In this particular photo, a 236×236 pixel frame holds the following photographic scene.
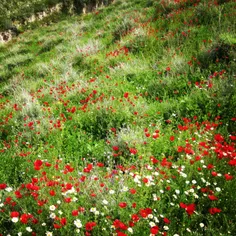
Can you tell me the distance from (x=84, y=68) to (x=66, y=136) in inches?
159

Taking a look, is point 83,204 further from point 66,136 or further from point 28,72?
point 28,72

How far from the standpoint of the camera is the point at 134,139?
3961 mm

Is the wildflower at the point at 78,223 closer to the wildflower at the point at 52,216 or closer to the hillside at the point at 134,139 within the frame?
the hillside at the point at 134,139

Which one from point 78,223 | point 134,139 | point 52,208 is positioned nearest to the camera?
point 78,223

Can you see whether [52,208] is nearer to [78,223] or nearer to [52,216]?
[52,216]

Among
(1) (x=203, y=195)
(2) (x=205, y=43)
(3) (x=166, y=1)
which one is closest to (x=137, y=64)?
(2) (x=205, y=43)

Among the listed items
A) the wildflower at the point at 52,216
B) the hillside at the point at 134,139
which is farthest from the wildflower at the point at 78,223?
the wildflower at the point at 52,216

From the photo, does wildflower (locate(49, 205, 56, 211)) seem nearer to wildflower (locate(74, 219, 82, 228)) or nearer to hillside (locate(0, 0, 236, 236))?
hillside (locate(0, 0, 236, 236))

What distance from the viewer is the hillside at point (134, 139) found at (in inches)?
107

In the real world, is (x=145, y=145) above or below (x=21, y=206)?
below

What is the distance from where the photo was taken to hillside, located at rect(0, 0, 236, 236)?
8.88 feet

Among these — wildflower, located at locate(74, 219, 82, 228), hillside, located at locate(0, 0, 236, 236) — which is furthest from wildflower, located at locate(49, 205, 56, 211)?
wildflower, located at locate(74, 219, 82, 228)

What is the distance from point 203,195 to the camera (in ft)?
9.62

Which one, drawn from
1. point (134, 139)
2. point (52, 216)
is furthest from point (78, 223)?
point (134, 139)
